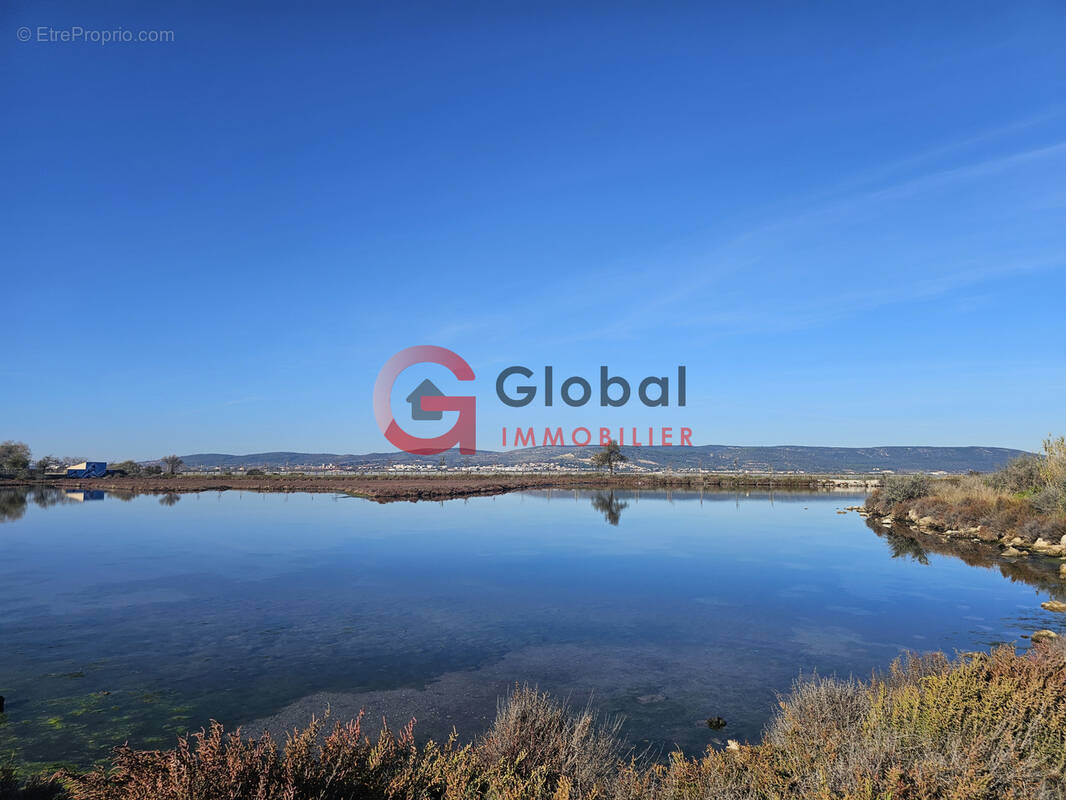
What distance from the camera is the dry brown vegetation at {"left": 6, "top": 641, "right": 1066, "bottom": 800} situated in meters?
4.00

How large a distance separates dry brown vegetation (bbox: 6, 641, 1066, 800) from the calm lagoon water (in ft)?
7.75

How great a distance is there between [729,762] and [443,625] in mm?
9265

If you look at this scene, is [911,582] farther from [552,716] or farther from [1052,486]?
[552,716]

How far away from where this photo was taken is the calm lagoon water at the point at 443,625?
9031 mm

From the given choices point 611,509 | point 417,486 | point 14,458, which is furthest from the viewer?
point 14,458

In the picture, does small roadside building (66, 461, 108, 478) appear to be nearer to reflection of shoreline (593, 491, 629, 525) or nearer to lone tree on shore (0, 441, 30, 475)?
lone tree on shore (0, 441, 30, 475)

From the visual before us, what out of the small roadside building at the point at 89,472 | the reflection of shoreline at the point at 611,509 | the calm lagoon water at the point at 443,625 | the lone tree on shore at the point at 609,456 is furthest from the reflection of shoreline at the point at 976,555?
the small roadside building at the point at 89,472

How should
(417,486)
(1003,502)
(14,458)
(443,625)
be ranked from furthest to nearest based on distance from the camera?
(14,458) → (417,486) → (1003,502) → (443,625)

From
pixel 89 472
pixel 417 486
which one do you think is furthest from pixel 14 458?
pixel 417 486

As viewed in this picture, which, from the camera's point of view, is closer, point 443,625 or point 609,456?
point 443,625

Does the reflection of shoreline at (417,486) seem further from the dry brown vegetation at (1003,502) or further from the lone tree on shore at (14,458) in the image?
the dry brown vegetation at (1003,502)

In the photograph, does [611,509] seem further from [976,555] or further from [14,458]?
[14,458]

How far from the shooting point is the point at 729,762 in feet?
18.9

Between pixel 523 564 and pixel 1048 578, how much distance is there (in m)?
16.3
